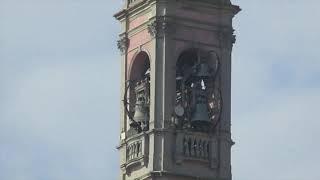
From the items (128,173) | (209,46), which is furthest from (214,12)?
(128,173)

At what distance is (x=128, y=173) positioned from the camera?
100812 mm

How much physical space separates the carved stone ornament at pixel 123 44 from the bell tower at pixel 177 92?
0.80 feet

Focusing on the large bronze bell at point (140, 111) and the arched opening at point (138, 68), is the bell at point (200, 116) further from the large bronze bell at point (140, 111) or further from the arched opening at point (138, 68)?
the arched opening at point (138, 68)

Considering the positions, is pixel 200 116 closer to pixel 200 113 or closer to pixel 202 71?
pixel 200 113

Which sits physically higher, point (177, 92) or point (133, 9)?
point (133, 9)

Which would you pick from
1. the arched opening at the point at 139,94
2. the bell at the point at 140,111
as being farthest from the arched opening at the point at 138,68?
the bell at the point at 140,111

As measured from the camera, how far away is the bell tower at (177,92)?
99250mm

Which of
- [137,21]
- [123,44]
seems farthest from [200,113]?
[123,44]

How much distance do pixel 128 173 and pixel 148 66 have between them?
4.97 metres

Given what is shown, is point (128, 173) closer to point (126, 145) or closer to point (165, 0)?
point (126, 145)

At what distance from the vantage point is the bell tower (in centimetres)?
9925

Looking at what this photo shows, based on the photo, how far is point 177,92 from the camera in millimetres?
100750

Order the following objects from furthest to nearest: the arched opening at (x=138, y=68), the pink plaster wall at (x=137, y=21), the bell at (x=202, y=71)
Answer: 1. the arched opening at (x=138, y=68)
2. the pink plaster wall at (x=137, y=21)
3. the bell at (x=202, y=71)

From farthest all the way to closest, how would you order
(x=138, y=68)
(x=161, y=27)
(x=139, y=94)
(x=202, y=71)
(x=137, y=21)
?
(x=138, y=68), (x=137, y=21), (x=139, y=94), (x=202, y=71), (x=161, y=27)
